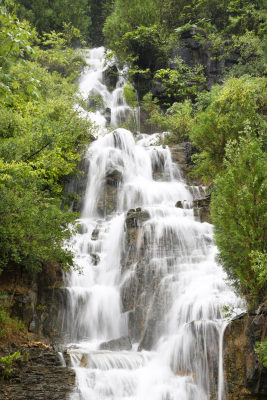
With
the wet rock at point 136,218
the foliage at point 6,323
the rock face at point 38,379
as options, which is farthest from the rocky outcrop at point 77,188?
the rock face at point 38,379

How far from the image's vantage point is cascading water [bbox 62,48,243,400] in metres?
6.92

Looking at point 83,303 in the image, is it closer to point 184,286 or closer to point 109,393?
point 184,286

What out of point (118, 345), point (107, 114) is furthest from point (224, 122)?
point (107, 114)

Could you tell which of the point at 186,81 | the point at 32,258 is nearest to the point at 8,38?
the point at 32,258

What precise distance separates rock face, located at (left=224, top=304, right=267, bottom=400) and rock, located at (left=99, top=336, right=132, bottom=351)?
2.93 m

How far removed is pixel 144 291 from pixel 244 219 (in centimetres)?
454

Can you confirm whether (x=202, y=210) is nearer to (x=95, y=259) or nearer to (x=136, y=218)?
(x=136, y=218)

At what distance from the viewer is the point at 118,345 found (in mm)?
8750

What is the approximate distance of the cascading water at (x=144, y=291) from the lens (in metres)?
6.92

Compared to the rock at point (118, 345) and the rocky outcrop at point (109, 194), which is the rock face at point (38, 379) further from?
the rocky outcrop at point (109, 194)

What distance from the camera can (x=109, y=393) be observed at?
661 centimetres

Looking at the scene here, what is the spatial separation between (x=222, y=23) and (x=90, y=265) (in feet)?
71.9

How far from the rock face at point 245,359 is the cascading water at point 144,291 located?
25 cm

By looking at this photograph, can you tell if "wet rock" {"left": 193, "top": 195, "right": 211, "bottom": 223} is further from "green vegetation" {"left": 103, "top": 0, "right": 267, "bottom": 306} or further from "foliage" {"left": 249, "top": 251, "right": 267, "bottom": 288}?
"foliage" {"left": 249, "top": 251, "right": 267, "bottom": 288}
